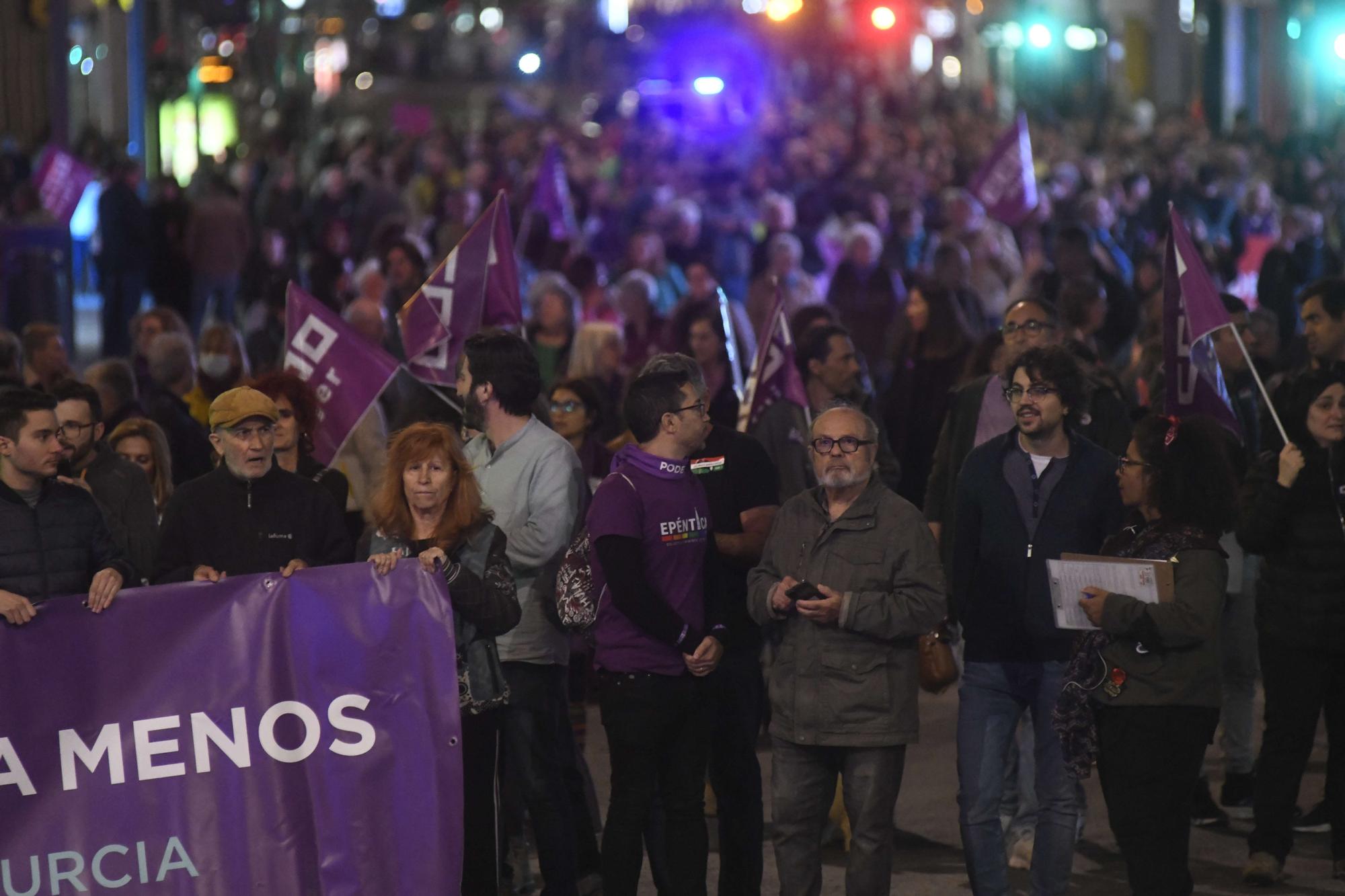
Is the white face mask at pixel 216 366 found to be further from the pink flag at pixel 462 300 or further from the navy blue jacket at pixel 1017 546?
the navy blue jacket at pixel 1017 546

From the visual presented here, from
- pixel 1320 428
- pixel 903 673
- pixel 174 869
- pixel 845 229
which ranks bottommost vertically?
Answer: pixel 174 869

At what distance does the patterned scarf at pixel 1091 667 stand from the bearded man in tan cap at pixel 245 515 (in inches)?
99.0

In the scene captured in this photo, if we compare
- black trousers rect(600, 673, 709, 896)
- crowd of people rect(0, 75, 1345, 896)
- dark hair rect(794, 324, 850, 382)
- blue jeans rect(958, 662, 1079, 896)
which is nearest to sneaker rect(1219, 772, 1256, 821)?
crowd of people rect(0, 75, 1345, 896)

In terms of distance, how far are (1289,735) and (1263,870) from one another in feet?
1.72

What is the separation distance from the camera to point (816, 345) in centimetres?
1056

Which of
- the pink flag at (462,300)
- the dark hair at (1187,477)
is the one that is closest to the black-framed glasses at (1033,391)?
the dark hair at (1187,477)

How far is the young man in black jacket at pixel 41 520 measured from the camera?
7297 millimetres

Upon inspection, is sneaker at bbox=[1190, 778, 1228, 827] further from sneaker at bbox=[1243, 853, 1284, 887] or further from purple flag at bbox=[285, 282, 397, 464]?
purple flag at bbox=[285, 282, 397, 464]

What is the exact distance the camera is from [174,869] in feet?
23.2

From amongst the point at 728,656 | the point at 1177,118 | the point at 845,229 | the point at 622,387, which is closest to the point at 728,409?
the point at 622,387

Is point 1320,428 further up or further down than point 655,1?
further down

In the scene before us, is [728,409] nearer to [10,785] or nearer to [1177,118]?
[10,785]

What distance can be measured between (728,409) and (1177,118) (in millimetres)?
30109

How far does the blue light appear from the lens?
46.3 metres
